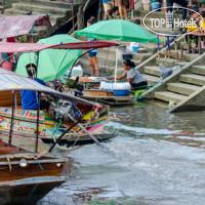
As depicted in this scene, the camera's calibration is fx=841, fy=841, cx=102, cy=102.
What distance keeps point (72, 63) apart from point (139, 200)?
764 cm

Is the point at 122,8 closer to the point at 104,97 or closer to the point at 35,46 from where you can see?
the point at 104,97

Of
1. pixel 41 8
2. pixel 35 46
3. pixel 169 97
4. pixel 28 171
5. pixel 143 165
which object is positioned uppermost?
pixel 41 8

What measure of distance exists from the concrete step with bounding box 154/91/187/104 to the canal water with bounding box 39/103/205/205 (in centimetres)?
79

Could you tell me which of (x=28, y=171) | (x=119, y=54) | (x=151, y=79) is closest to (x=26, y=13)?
(x=119, y=54)

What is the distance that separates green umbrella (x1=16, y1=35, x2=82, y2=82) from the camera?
1808 centimetres

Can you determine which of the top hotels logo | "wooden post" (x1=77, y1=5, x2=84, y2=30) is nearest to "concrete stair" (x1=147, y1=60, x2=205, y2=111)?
the top hotels logo

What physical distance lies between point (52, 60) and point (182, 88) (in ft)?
10.9

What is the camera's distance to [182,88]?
19750 mm

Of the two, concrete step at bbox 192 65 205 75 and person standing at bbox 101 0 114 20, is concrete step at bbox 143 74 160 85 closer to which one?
concrete step at bbox 192 65 205 75

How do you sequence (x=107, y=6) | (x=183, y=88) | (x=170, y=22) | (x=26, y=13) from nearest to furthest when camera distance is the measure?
(x=183, y=88), (x=170, y=22), (x=107, y=6), (x=26, y=13)

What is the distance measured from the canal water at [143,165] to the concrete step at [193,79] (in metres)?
1.44

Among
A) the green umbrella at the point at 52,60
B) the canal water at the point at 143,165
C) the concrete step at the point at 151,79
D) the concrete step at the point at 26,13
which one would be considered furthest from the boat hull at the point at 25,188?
the concrete step at the point at 26,13

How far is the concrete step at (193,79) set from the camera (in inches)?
777

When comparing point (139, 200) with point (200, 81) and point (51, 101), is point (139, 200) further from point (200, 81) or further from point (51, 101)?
point (200, 81)
